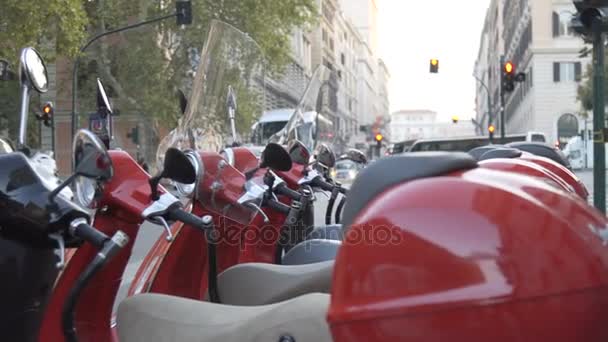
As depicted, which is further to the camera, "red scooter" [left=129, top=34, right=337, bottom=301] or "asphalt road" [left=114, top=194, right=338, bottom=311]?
"asphalt road" [left=114, top=194, right=338, bottom=311]

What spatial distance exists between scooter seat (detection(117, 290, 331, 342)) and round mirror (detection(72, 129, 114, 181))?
367 mm

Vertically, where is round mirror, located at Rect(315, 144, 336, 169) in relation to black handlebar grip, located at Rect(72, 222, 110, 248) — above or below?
above

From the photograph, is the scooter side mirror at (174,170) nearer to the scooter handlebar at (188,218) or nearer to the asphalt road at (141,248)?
the scooter handlebar at (188,218)

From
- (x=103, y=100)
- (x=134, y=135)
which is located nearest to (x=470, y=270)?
(x=103, y=100)

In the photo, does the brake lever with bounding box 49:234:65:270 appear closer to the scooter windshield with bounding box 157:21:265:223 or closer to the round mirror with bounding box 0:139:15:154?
the round mirror with bounding box 0:139:15:154

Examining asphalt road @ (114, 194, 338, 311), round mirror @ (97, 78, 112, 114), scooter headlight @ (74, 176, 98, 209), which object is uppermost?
round mirror @ (97, 78, 112, 114)

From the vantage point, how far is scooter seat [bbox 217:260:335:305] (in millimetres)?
2688

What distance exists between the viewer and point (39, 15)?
19.8 meters

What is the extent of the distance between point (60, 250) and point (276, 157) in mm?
1433

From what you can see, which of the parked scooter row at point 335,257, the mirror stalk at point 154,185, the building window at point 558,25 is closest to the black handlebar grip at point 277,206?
the parked scooter row at point 335,257

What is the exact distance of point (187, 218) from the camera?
9.03 feet

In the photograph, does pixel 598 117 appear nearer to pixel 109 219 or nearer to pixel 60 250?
pixel 109 219

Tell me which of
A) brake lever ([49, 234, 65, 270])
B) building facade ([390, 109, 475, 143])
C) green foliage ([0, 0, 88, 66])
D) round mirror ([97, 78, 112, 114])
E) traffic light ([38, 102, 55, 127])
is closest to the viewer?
brake lever ([49, 234, 65, 270])

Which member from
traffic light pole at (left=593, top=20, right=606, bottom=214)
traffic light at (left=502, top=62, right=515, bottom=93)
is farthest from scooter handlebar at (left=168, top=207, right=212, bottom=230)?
traffic light at (left=502, top=62, right=515, bottom=93)
